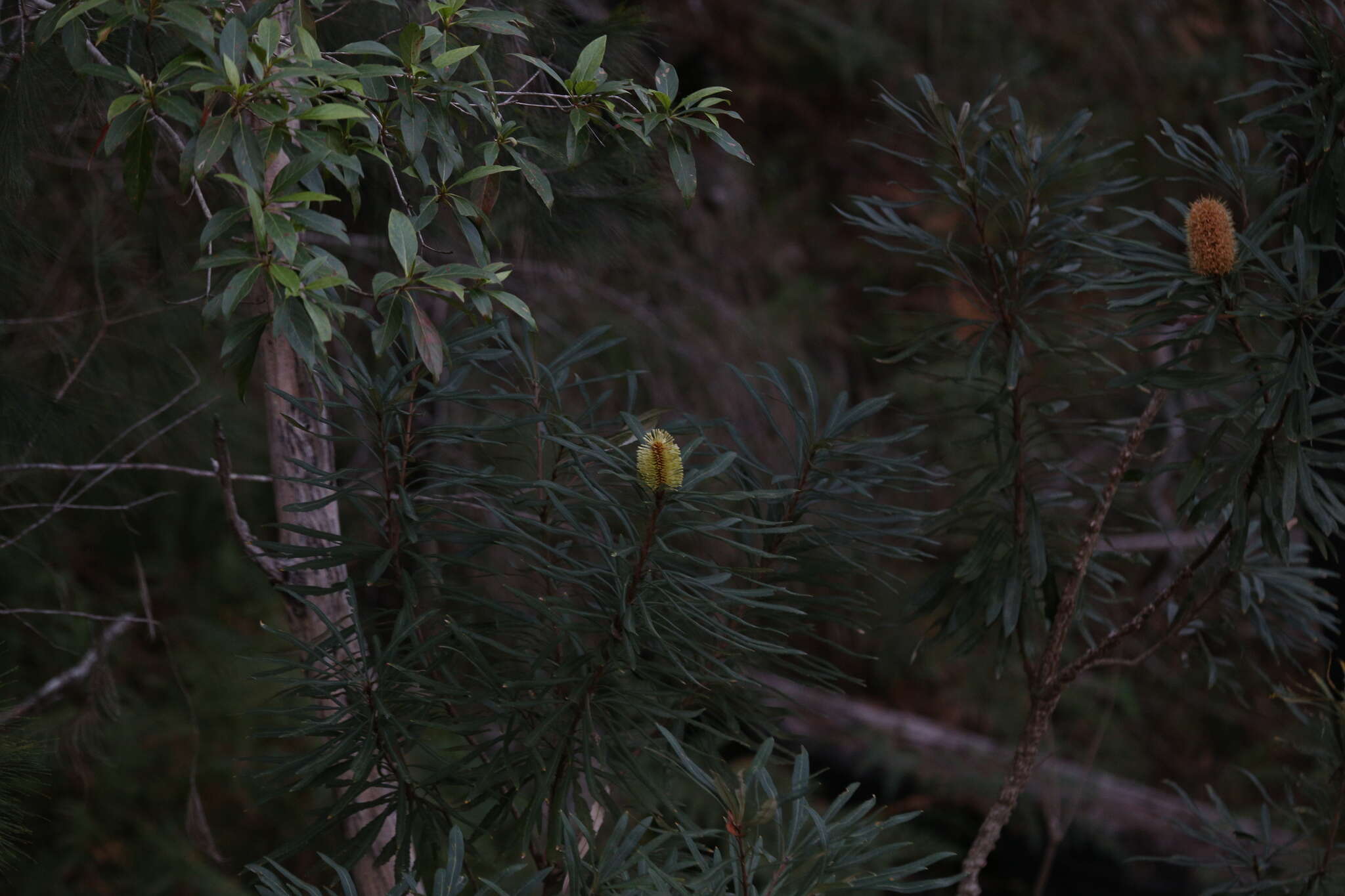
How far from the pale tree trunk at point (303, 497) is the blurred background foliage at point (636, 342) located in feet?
0.43

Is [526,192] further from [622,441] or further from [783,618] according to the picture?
[783,618]

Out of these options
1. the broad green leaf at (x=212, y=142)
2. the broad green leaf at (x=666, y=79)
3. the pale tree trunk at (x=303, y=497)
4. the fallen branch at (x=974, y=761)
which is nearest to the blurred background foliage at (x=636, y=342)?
the fallen branch at (x=974, y=761)

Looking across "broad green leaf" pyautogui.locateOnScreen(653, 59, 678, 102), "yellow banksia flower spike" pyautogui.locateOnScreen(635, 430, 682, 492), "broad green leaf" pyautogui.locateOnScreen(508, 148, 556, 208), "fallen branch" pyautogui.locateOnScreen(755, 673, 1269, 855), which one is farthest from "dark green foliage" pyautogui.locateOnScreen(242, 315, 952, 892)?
"fallen branch" pyautogui.locateOnScreen(755, 673, 1269, 855)

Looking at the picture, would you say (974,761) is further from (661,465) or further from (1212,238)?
(661,465)

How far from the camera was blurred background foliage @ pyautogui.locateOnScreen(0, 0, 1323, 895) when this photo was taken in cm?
121

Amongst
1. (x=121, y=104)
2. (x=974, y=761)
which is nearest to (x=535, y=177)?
(x=121, y=104)

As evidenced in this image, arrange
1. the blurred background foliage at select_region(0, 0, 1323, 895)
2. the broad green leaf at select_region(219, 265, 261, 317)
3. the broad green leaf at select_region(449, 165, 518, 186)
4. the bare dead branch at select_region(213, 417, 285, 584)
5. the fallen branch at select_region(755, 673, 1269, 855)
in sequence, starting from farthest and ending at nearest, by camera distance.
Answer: the fallen branch at select_region(755, 673, 1269, 855)
the blurred background foliage at select_region(0, 0, 1323, 895)
the bare dead branch at select_region(213, 417, 285, 584)
the broad green leaf at select_region(449, 165, 518, 186)
the broad green leaf at select_region(219, 265, 261, 317)

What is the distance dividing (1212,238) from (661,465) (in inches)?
19.1

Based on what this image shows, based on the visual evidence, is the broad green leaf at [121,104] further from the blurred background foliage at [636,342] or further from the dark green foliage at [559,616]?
the blurred background foliage at [636,342]

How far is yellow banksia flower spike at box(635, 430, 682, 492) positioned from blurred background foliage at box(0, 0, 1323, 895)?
1.34 ft

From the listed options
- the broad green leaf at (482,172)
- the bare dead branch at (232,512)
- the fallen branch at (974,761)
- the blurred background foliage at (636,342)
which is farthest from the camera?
the fallen branch at (974,761)

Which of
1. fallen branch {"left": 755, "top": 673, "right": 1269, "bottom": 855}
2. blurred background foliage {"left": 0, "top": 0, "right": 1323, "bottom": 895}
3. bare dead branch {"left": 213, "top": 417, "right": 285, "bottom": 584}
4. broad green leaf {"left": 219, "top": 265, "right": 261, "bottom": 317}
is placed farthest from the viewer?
fallen branch {"left": 755, "top": 673, "right": 1269, "bottom": 855}

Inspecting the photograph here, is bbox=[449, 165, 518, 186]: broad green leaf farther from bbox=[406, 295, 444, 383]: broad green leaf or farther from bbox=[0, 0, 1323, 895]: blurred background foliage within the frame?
bbox=[0, 0, 1323, 895]: blurred background foliage

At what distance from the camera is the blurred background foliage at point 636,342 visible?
47.6 inches
